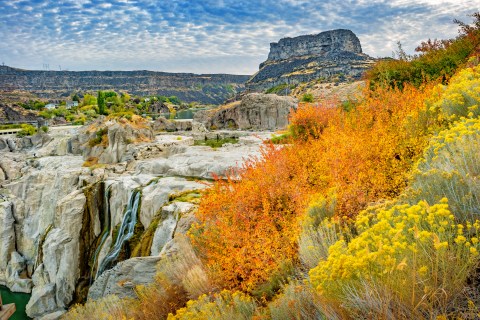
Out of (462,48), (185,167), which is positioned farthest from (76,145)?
(462,48)

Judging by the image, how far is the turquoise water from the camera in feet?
52.5

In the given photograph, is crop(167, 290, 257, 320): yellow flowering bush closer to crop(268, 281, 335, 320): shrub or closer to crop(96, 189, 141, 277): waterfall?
crop(268, 281, 335, 320): shrub

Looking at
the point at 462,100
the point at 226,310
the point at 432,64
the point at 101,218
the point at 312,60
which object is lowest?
the point at 101,218

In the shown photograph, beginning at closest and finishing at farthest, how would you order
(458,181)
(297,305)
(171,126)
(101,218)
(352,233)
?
(458,181)
(297,305)
(352,233)
(101,218)
(171,126)

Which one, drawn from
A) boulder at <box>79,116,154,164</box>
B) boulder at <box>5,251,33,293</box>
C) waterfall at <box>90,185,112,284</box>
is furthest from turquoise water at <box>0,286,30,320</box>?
boulder at <box>79,116,154,164</box>

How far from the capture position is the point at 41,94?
189m

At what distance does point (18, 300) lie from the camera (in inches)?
701

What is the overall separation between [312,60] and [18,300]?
133399mm

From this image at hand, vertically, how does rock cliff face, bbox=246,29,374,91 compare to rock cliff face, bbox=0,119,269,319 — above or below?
above

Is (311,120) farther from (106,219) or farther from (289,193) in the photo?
(106,219)

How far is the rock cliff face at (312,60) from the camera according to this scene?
112 metres

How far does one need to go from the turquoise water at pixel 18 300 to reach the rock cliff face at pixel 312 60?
97.5 meters

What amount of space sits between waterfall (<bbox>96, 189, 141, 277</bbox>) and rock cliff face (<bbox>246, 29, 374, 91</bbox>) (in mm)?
96721

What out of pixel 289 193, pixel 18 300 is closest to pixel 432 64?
pixel 289 193
